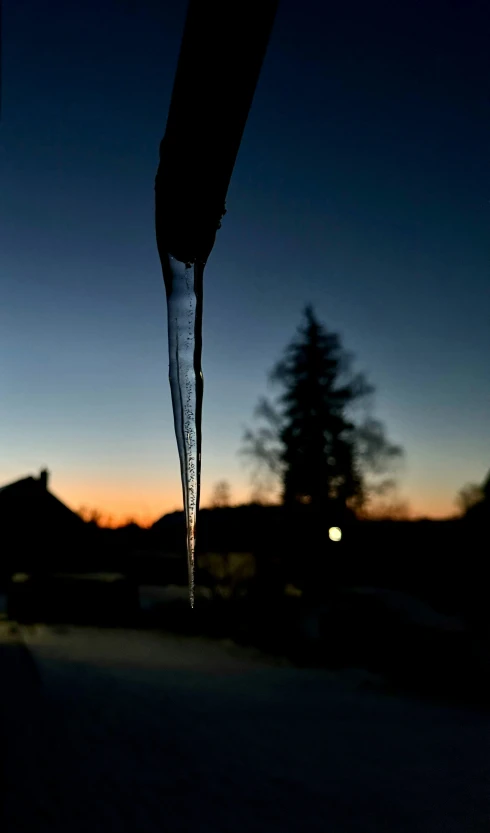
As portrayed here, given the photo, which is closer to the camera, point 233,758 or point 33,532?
point 233,758

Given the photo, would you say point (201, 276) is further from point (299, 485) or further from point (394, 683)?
point (299, 485)

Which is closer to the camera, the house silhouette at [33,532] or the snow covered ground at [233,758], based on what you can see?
the snow covered ground at [233,758]

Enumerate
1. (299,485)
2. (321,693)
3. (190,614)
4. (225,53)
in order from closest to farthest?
(225,53)
(321,693)
(190,614)
(299,485)

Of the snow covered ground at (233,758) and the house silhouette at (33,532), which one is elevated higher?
the house silhouette at (33,532)

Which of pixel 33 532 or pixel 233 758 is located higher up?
pixel 33 532

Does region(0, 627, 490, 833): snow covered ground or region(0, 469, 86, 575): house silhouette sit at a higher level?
region(0, 469, 86, 575): house silhouette

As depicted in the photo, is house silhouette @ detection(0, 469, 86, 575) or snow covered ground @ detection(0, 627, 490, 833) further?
house silhouette @ detection(0, 469, 86, 575)

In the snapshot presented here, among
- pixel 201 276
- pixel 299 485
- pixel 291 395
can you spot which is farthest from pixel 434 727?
pixel 291 395

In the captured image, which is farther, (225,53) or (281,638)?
(281,638)
